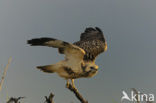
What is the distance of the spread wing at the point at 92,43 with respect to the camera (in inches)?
167

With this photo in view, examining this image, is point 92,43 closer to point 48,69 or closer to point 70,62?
point 70,62

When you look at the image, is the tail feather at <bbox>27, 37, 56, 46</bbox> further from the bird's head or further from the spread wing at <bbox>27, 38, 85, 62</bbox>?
the bird's head

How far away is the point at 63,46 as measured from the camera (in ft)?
12.1

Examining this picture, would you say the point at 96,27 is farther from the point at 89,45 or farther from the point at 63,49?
the point at 63,49

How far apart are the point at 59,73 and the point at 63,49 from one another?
0.42m

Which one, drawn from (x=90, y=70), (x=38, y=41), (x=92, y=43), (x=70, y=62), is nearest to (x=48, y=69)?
(x=70, y=62)

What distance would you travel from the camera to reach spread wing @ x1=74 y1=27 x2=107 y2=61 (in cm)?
425

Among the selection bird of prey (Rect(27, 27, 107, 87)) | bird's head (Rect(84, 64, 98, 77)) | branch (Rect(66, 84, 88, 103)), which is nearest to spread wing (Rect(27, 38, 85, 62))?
bird of prey (Rect(27, 27, 107, 87))

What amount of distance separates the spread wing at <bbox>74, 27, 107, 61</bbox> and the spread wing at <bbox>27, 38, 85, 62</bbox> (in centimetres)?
24

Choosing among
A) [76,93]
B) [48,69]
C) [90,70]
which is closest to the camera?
[76,93]

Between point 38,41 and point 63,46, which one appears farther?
point 63,46

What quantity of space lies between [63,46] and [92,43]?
1.23m

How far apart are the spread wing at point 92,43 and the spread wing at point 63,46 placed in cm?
24

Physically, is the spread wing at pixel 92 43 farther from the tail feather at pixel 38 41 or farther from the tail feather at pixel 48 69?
the tail feather at pixel 38 41
